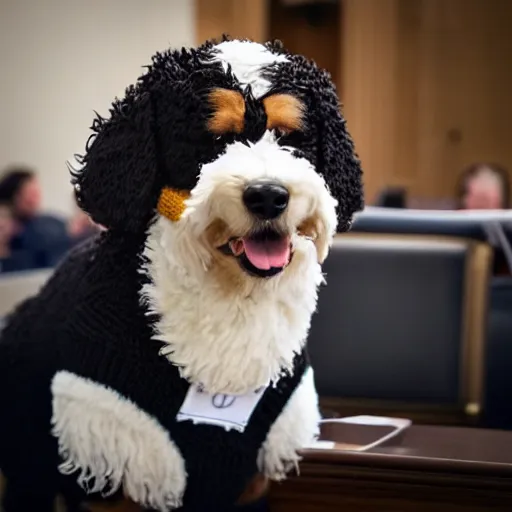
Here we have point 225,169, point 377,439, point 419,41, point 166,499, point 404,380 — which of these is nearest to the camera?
point 225,169

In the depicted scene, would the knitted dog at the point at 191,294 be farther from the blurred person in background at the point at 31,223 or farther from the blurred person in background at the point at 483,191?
the blurred person in background at the point at 483,191

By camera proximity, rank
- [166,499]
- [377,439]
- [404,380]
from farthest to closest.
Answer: [404,380], [377,439], [166,499]

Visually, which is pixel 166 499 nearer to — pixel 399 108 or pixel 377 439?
pixel 377 439

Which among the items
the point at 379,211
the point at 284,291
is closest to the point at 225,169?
the point at 284,291

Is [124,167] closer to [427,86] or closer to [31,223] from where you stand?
[31,223]

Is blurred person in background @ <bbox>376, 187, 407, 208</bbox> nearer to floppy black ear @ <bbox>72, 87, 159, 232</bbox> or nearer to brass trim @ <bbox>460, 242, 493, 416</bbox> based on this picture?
brass trim @ <bbox>460, 242, 493, 416</bbox>

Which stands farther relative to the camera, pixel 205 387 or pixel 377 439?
pixel 377 439

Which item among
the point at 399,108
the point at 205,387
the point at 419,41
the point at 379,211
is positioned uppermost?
the point at 419,41

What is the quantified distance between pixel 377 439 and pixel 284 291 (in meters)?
0.24

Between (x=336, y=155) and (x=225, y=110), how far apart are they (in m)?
0.12

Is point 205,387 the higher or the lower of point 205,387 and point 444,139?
the lower

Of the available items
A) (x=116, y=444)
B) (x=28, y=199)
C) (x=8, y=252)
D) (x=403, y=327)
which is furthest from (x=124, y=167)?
(x=28, y=199)

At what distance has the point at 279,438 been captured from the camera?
2.73 feet

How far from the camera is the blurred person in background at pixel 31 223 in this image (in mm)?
2611
